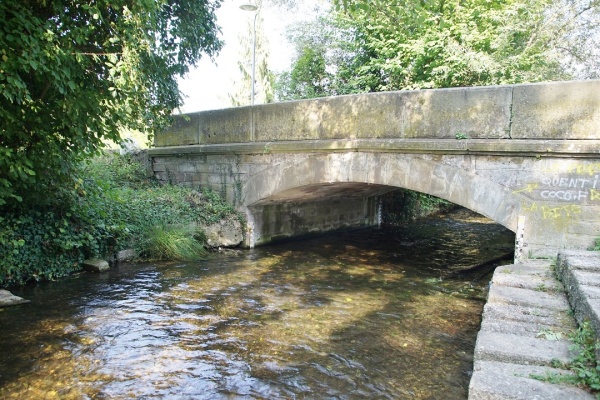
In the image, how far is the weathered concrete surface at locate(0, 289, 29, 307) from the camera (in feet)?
15.2

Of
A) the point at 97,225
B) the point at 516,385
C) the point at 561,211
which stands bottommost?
the point at 97,225

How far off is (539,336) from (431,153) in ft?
11.2

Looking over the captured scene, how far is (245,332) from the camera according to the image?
165 inches

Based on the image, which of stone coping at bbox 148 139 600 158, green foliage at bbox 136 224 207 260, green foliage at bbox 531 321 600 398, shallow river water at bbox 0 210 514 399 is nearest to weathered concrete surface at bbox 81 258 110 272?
shallow river water at bbox 0 210 514 399

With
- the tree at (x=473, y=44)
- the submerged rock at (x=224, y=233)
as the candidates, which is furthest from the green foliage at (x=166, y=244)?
the tree at (x=473, y=44)

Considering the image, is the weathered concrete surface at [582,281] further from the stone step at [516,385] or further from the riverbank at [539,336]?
the stone step at [516,385]

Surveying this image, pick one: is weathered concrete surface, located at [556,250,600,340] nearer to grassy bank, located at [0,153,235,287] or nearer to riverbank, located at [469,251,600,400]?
riverbank, located at [469,251,600,400]

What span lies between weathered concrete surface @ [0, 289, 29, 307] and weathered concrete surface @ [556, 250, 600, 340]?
5.19 m

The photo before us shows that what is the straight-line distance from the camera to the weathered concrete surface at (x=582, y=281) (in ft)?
8.41

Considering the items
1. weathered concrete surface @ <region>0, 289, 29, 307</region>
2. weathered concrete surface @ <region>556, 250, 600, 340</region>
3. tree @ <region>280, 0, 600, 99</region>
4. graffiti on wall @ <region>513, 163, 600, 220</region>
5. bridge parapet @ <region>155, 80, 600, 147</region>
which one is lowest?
weathered concrete surface @ <region>0, 289, 29, 307</region>

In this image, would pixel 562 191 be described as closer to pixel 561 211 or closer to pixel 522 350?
pixel 561 211

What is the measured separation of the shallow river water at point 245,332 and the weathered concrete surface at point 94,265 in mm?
224

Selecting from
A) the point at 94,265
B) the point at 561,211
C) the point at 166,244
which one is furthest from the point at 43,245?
the point at 561,211

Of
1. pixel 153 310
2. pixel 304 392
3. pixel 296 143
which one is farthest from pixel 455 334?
pixel 296 143
